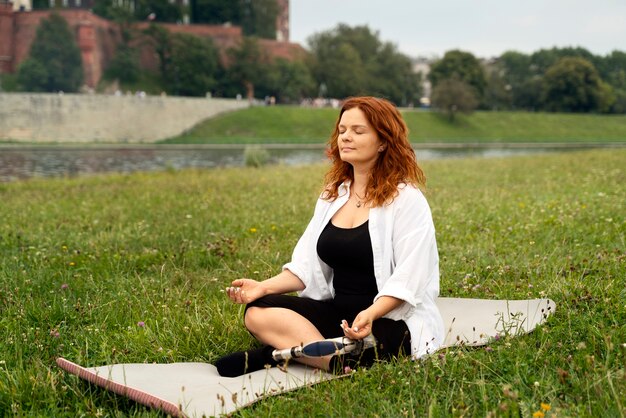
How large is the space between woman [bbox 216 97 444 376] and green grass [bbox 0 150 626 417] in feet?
0.73

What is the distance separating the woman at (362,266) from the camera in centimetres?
298

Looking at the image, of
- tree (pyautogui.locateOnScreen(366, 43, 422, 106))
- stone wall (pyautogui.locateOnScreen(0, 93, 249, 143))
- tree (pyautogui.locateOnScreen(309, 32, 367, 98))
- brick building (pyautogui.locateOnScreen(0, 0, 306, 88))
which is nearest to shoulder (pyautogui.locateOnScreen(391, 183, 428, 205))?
stone wall (pyautogui.locateOnScreen(0, 93, 249, 143))

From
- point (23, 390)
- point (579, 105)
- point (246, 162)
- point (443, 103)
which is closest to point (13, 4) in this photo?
point (443, 103)

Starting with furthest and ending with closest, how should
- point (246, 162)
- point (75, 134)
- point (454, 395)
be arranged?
1. point (75, 134)
2. point (246, 162)
3. point (454, 395)

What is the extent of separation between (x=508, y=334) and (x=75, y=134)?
160 ft

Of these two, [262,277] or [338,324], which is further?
[262,277]

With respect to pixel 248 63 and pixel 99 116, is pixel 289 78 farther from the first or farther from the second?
pixel 99 116

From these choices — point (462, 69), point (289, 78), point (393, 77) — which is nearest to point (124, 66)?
point (289, 78)

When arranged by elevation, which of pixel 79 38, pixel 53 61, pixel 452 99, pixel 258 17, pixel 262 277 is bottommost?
pixel 262 277

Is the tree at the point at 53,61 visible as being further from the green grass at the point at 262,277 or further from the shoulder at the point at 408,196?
the shoulder at the point at 408,196

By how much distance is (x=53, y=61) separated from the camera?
167 ft

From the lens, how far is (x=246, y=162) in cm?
1902

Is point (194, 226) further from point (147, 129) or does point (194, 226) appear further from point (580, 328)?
point (147, 129)

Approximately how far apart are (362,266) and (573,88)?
72.2 meters
